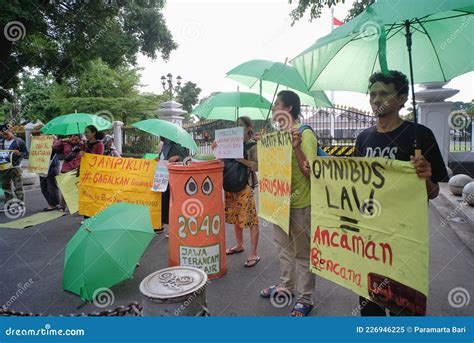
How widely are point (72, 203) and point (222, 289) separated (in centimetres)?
342

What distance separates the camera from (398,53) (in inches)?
110

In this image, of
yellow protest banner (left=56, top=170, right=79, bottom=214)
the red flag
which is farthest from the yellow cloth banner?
the red flag

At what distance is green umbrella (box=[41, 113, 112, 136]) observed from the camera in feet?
19.7

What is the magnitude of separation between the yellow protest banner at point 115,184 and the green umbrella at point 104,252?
1.54m

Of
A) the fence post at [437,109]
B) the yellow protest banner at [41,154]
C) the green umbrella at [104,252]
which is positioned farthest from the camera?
the fence post at [437,109]

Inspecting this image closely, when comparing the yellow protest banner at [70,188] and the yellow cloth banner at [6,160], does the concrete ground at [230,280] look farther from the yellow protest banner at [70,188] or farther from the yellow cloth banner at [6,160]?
the yellow cloth banner at [6,160]

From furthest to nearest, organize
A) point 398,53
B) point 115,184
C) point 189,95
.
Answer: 1. point 189,95
2. point 115,184
3. point 398,53

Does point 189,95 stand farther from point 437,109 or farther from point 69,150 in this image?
point 69,150

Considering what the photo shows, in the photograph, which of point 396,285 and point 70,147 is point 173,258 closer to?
point 396,285

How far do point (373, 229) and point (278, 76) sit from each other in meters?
1.82

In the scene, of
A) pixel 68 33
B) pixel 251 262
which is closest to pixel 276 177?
pixel 251 262

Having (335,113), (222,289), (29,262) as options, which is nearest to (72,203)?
(29,262)

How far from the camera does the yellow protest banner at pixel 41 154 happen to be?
22.6 ft

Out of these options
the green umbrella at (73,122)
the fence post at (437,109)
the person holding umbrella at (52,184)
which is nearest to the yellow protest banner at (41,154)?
the person holding umbrella at (52,184)
